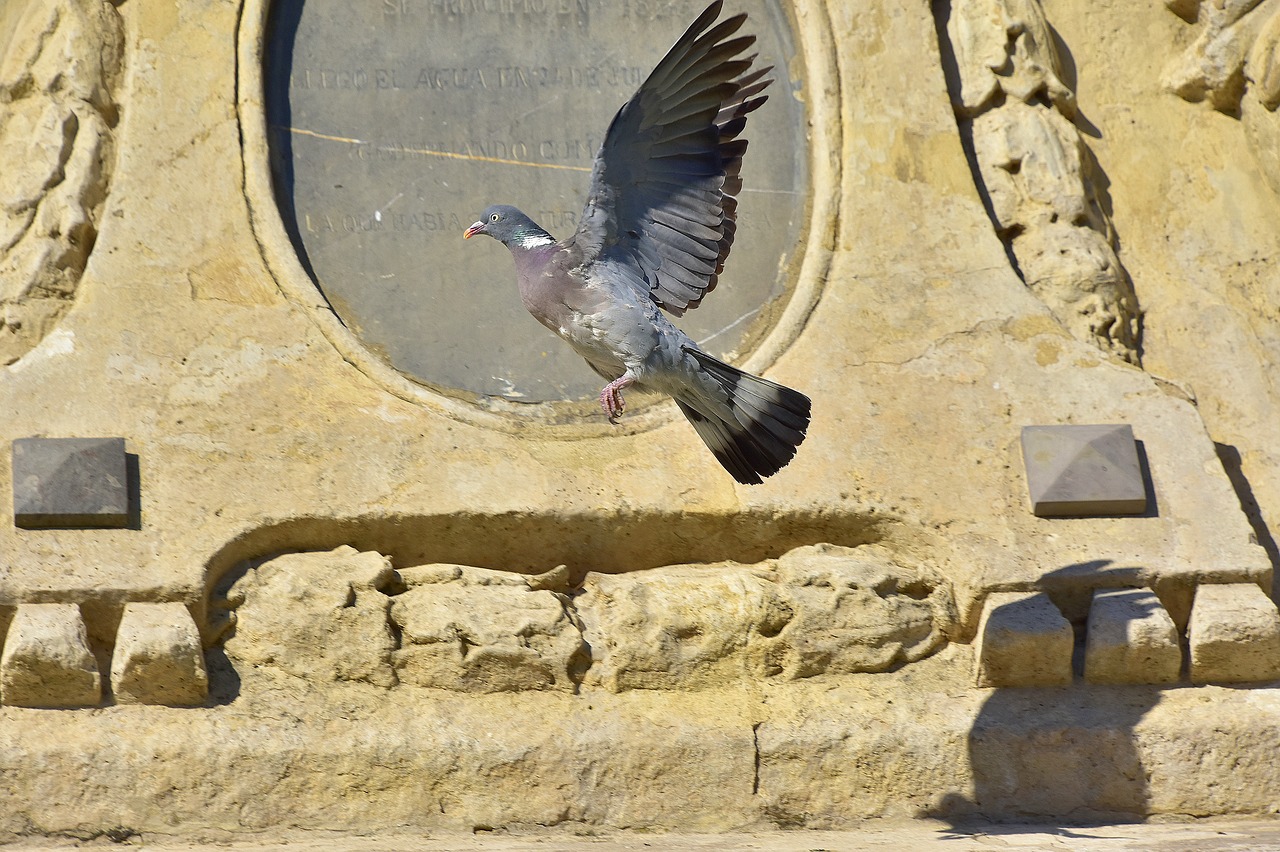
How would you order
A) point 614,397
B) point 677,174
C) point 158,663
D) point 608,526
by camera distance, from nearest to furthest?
point 614,397
point 677,174
point 158,663
point 608,526

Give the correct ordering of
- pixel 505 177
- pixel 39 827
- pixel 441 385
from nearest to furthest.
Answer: pixel 39 827 → pixel 441 385 → pixel 505 177

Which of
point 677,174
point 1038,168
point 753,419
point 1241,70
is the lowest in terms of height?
point 753,419

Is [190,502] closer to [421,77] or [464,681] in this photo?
[464,681]

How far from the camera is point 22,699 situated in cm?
407

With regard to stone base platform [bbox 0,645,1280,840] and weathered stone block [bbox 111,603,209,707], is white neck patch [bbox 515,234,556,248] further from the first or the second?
weathered stone block [bbox 111,603,209,707]

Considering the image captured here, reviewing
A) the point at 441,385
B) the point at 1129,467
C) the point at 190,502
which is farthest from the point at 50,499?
the point at 1129,467

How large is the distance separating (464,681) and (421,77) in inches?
83.5

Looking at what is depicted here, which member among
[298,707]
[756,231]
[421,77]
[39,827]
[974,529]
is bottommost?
[39,827]

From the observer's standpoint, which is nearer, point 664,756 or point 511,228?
point 511,228

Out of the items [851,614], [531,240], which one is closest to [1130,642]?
[851,614]

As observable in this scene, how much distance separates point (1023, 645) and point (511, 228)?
187 cm

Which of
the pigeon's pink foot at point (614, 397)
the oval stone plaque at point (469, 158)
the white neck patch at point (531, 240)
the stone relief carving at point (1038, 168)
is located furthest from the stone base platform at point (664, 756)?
the stone relief carving at point (1038, 168)

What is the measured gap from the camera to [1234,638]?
14.4ft

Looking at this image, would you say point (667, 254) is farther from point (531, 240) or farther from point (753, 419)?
point (753, 419)
